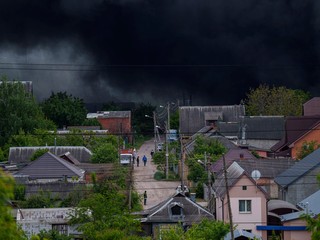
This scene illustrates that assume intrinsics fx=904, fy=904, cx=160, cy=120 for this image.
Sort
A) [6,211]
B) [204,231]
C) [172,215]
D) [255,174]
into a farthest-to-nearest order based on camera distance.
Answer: [255,174] < [172,215] < [204,231] < [6,211]

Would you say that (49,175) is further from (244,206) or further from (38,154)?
(244,206)

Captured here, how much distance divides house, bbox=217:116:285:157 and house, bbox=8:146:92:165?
27.2ft

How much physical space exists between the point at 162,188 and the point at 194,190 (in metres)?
1.76

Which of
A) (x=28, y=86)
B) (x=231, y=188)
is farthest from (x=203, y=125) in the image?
(x=231, y=188)

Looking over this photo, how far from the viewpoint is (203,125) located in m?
50.0

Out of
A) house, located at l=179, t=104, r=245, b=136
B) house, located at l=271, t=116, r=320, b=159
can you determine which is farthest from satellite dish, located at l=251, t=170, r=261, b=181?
house, located at l=179, t=104, r=245, b=136

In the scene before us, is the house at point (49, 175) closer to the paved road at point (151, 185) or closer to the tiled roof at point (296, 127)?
the paved road at point (151, 185)

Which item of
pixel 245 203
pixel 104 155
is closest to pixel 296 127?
pixel 104 155

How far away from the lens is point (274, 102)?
2108 inches

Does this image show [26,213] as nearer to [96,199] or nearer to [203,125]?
[96,199]

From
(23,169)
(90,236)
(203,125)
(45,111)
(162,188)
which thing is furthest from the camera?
(45,111)

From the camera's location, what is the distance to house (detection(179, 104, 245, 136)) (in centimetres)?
5000

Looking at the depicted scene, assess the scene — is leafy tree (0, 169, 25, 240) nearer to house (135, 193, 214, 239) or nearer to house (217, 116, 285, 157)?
house (135, 193, 214, 239)

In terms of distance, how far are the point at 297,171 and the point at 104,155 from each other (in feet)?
35.7
